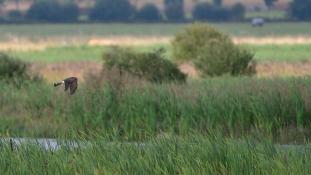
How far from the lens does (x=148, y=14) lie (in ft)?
506

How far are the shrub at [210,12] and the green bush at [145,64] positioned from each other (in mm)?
112087

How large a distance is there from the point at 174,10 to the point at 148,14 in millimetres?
5051

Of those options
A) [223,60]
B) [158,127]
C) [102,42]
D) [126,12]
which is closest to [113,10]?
[126,12]

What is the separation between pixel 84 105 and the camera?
77.2 ft

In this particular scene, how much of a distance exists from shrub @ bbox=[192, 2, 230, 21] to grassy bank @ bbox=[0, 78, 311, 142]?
4882 inches

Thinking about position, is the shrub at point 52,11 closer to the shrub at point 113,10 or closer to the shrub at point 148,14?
the shrub at point 113,10

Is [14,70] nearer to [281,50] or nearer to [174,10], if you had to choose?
[281,50]

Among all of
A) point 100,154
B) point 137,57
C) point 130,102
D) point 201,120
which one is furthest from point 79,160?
point 137,57

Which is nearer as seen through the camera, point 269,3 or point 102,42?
point 102,42

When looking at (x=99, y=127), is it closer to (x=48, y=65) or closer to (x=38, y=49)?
(x=48, y=65)

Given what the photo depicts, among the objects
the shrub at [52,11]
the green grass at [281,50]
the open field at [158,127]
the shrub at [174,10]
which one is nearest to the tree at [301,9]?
the shrub at [174,10]

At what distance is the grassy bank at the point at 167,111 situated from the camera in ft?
68.5

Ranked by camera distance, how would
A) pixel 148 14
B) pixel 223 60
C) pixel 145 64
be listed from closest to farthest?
1. pixel 145 64
2. pixel 223 60
3. pixel 148 14

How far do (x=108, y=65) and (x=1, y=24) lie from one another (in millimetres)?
110826
